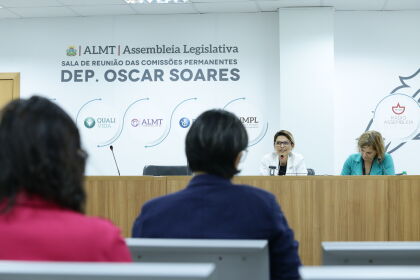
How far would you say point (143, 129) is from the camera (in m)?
7.50

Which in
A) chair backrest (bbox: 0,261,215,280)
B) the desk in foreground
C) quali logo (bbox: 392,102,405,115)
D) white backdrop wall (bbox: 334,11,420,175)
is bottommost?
the desk in foreground

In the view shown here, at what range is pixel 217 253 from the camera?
4.86 ft

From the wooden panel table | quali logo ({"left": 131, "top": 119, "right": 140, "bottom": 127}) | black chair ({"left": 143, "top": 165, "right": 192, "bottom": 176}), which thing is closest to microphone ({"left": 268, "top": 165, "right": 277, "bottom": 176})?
black chair ({"left": 143, "top": 165, "right": 192, "bottom": 176})

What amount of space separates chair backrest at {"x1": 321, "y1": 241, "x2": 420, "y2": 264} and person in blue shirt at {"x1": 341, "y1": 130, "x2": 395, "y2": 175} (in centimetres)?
363

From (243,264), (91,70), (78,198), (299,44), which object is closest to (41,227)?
(78,198)

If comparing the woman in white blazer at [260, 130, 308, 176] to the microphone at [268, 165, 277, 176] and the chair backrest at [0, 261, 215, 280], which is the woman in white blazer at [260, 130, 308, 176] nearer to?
the microphone at [268, 165, 277, 176]

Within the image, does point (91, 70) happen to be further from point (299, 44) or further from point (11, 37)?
point (299, 44)

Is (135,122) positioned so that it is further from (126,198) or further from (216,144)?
(216,144)

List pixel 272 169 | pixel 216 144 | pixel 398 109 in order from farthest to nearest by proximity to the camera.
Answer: pixel 398 109 < pixel 272 169 < pixel 216 144

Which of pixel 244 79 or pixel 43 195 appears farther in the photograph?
pixel 244 79

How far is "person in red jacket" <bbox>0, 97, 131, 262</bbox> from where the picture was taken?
1148mm

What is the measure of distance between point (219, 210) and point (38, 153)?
2.67 ft

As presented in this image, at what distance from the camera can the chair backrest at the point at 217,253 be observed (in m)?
1.45

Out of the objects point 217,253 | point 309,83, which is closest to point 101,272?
point 217,253
